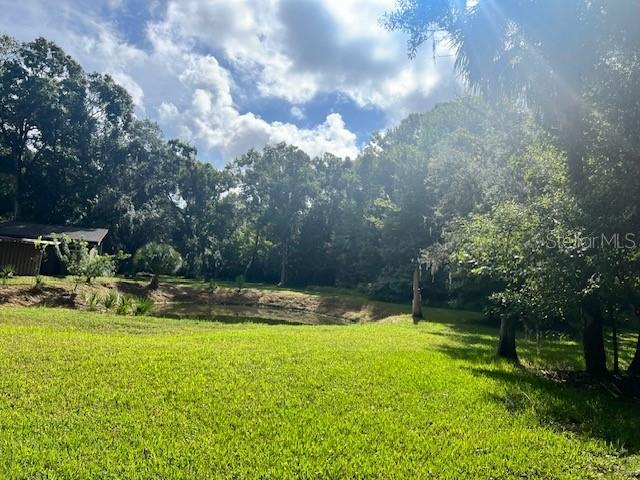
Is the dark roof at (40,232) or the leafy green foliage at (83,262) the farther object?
the dark roof at (40,232)

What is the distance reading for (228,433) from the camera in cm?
461

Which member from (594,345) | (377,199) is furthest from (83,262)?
(594,345)

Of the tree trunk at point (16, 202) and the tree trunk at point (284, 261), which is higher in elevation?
the tree trunk at point (16, 202)

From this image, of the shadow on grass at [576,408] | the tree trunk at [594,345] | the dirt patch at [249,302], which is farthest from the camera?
the dirt patch at [249,302]

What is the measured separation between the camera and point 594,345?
359 inches

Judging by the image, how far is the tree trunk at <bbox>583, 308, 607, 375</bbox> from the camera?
897 centimetres

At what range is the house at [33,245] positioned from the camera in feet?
79.3

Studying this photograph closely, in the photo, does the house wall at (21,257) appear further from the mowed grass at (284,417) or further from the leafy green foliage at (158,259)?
the mowed grass at (284,417)

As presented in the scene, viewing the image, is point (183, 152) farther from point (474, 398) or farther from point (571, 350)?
point (474, 398)

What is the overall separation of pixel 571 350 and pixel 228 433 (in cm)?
1245

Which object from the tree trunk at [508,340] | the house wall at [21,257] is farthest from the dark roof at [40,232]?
the tree trunk at [508,340]

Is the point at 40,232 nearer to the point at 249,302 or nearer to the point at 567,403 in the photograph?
the point at 249,302

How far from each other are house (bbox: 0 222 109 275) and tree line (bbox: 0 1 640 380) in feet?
26.8

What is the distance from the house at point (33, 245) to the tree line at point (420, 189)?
816 centimetres
